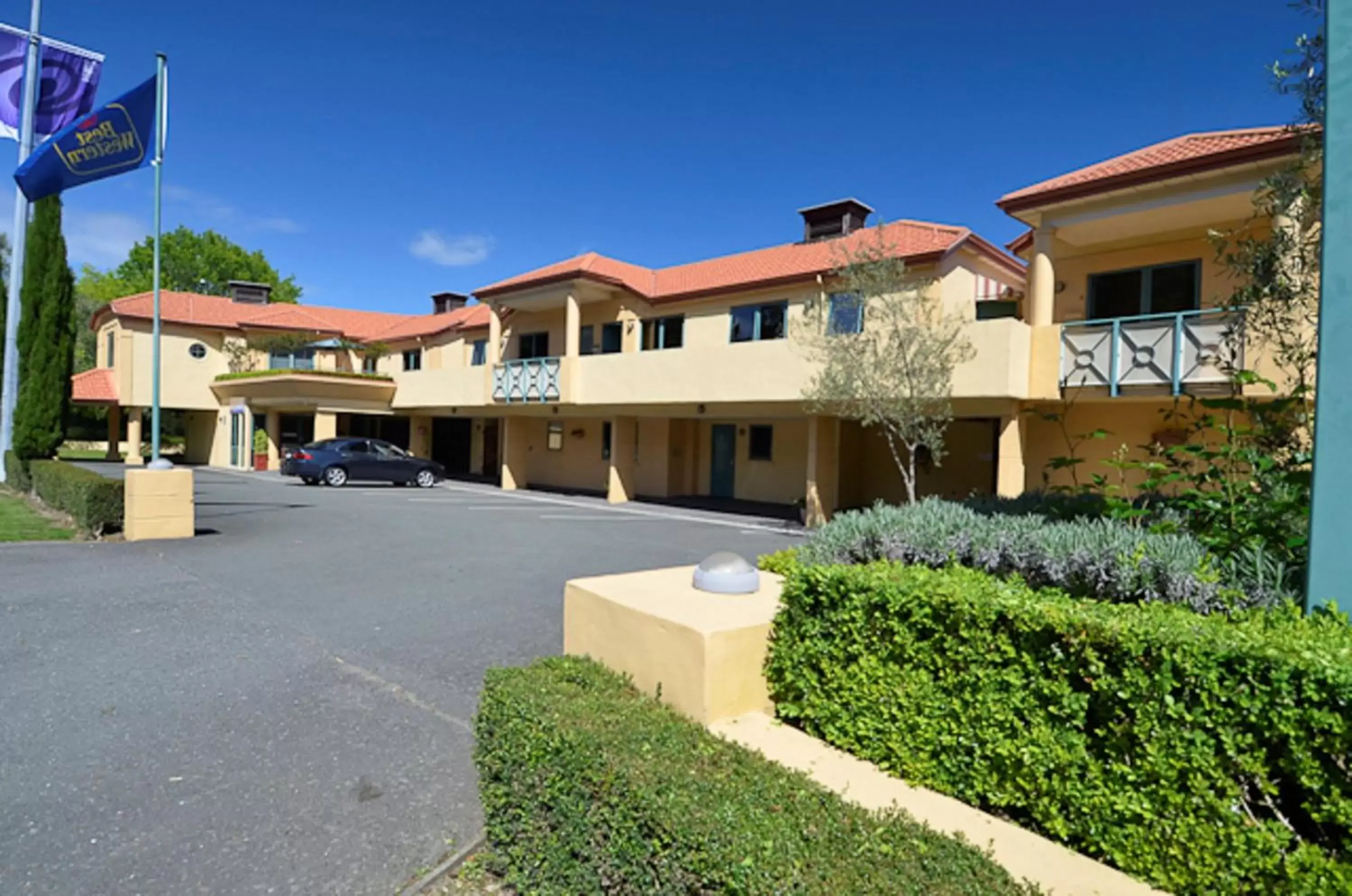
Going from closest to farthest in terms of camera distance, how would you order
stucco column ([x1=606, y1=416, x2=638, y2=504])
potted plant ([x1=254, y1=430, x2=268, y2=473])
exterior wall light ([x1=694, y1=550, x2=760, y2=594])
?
exterior wall light ([x1=694, y1=550, x2=760, y2=594])
stucco column ([x1=606, y1=416, x2=638, y2=504])
potted plant ([x1=254, y1=430, x2=268, y2=473])

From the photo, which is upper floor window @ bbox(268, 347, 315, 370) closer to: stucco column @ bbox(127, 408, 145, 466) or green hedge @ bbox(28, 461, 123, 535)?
stucco column @ bbox(127, 408, 145, 466)

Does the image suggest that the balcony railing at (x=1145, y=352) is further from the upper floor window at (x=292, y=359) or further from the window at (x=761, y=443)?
the upper floor window at (x=292, y=359)

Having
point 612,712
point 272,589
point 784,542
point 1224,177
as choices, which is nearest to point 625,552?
point 784,542

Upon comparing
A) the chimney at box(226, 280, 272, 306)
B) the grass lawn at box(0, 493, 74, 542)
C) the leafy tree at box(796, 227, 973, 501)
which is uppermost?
the chimney at box(226, 280, 272, 306)

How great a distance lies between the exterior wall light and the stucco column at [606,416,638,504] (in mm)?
16962

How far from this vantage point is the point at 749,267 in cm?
2012

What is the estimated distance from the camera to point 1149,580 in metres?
3.65

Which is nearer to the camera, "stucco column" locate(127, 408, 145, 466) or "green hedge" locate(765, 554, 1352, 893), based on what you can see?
"green hedge" locate(765, 554, 1352, 893)

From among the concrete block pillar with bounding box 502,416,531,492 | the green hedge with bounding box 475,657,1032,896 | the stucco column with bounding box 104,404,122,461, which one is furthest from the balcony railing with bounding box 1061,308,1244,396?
the stucco column with bounding box 104,404,122,461

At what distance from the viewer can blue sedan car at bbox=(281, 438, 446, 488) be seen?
2431cm

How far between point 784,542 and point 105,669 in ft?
34.9

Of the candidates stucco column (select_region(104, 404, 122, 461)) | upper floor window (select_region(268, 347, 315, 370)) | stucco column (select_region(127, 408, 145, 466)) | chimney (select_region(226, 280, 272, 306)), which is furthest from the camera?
chimney (select_region(226, 280, 272, 306))

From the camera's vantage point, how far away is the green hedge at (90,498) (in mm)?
12102

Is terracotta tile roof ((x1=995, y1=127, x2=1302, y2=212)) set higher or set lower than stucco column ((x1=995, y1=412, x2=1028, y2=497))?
higher
